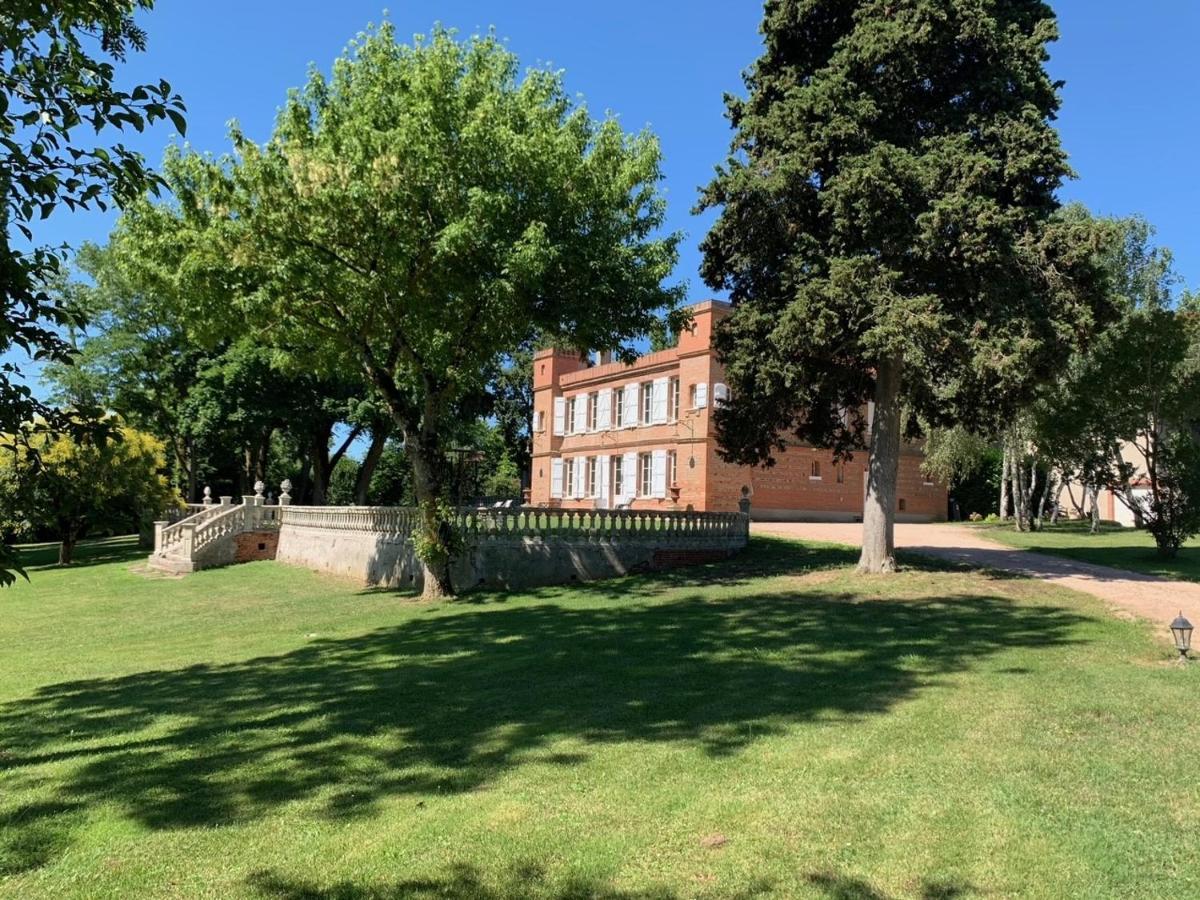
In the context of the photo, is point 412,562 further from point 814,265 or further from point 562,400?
point 562,400

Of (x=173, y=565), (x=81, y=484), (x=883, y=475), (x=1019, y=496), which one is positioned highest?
(x=883, y=475)

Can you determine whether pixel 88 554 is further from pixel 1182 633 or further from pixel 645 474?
pixel 1182 633

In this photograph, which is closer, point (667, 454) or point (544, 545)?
point (544, 545)

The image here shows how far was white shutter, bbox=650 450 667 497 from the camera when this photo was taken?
3556cm

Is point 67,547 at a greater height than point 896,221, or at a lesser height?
lesser

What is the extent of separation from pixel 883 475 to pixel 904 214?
4.43 m

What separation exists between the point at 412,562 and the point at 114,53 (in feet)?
44.9

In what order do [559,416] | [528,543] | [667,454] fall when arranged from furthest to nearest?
[559,416], [667,454], [528,543]

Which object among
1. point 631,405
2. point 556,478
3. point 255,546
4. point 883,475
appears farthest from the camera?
point 556,478

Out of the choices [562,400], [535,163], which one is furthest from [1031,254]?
[562,400]

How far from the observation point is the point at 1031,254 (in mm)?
13375

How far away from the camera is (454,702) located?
23.4ft

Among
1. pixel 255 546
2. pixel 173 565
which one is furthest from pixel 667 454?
pixel 173 565

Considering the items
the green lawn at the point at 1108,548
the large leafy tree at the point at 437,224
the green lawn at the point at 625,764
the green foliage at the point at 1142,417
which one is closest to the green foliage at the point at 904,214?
the large leafy tree at the point at 437,224
